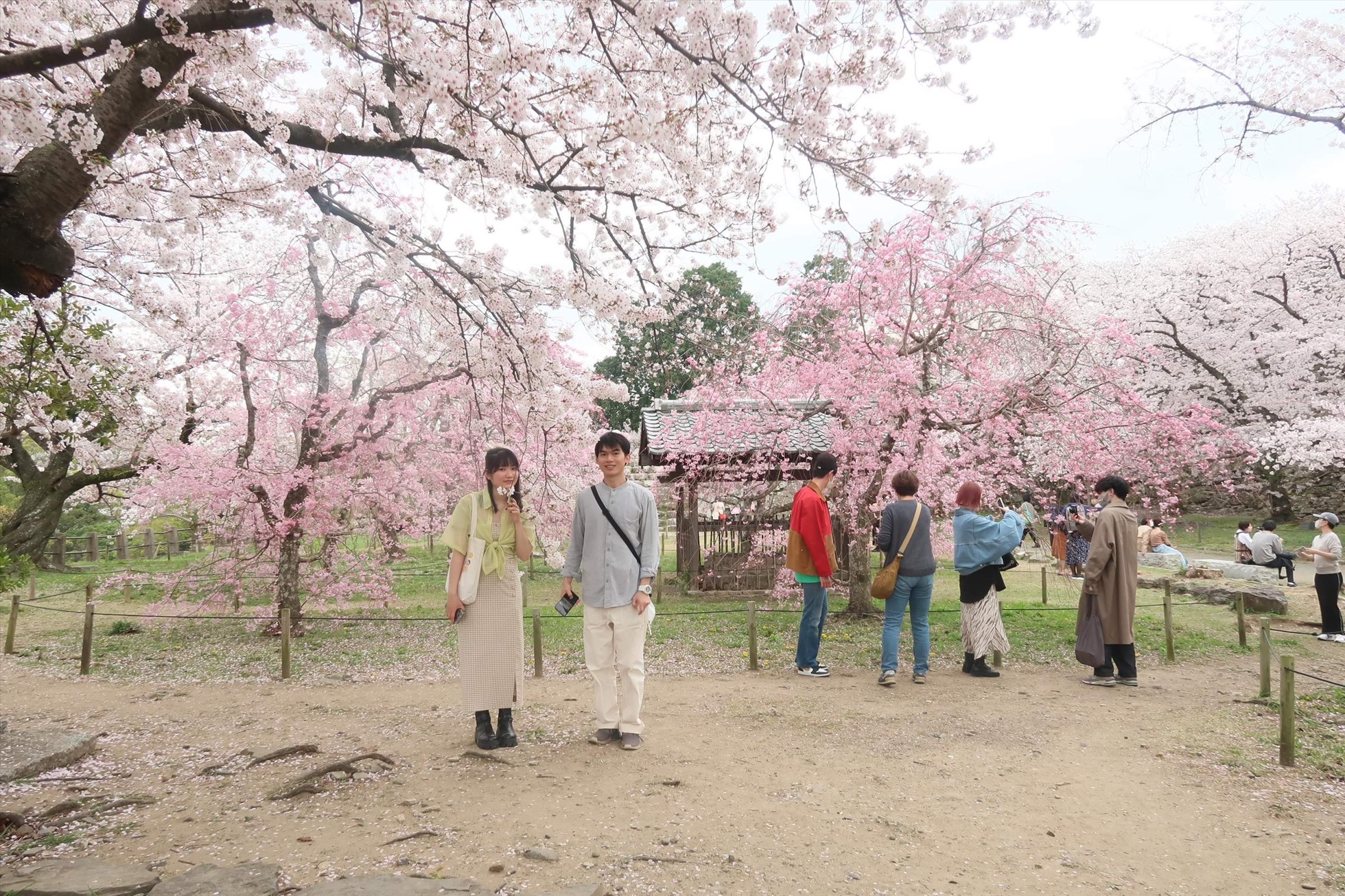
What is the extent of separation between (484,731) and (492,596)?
2.89 ft

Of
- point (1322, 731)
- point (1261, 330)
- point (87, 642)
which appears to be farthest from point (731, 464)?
point (1261, 330)

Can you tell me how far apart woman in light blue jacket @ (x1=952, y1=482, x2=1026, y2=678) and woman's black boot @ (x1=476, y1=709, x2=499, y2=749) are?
4.11m

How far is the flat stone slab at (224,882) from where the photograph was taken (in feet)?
8.96

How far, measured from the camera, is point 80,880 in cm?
282

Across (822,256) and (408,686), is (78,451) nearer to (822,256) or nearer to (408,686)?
(408,686)

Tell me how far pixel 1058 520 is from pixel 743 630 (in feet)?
33.1

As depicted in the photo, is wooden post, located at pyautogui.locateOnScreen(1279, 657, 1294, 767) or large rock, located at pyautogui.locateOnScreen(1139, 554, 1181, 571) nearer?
wooden post, located at pyautogui.locateOnScreen(1279, 657, 1294, 767)

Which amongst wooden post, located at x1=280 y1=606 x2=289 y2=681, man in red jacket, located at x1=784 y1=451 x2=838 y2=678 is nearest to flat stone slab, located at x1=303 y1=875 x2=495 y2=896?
man in red jacket, located at x1=784 y1=451 x2=838 y2=678

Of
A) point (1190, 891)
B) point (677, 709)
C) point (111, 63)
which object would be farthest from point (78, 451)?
point (1190, 891)

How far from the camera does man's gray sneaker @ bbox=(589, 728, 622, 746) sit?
189 inches

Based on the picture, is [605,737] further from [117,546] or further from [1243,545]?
[117,546]

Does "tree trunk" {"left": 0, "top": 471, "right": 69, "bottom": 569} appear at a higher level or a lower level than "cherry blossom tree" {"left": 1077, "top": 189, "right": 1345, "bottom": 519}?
lower

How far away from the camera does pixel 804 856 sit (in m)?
3.27

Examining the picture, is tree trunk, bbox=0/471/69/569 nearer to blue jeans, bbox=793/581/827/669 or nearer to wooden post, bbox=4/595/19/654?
wooden post, bbox=4/595/19/654
